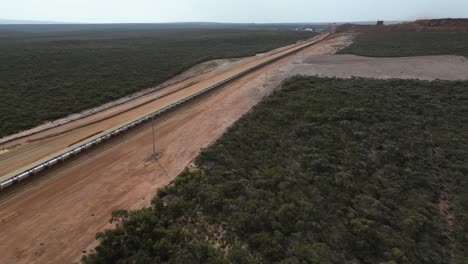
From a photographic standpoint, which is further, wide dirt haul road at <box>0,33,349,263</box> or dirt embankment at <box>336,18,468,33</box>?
dirt embankment at <box>336,18,468,33</box>

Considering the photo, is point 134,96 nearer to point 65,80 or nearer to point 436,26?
point 65,80

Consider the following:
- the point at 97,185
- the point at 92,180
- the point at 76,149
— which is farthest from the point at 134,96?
the point at 97,185

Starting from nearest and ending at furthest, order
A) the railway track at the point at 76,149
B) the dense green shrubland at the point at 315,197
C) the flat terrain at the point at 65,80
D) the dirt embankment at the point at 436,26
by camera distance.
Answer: the dense green shrubland at the point at 315,197
the railway track at the point at 76,149
the flat terrain at the point at 65,80
the dirt embankment at the point at 436,26

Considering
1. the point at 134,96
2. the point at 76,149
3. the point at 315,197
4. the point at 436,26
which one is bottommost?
the point at 315,197

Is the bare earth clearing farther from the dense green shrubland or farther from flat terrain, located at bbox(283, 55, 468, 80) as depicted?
flat terrain, located at bbox(283, 55, 468, 80)

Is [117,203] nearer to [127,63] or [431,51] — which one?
[127,63]

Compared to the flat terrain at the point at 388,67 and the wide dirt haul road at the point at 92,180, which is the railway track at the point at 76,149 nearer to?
the wide dirt haul road at the point at 92,180

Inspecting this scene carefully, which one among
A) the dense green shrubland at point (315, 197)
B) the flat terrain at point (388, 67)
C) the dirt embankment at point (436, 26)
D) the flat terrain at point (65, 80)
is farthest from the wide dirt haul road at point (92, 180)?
the dirt embankment at point (436, 26)

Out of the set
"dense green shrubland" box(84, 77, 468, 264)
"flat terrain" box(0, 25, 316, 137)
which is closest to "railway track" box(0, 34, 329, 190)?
"dense green shrubland" box(84, 77, 468, 264)
